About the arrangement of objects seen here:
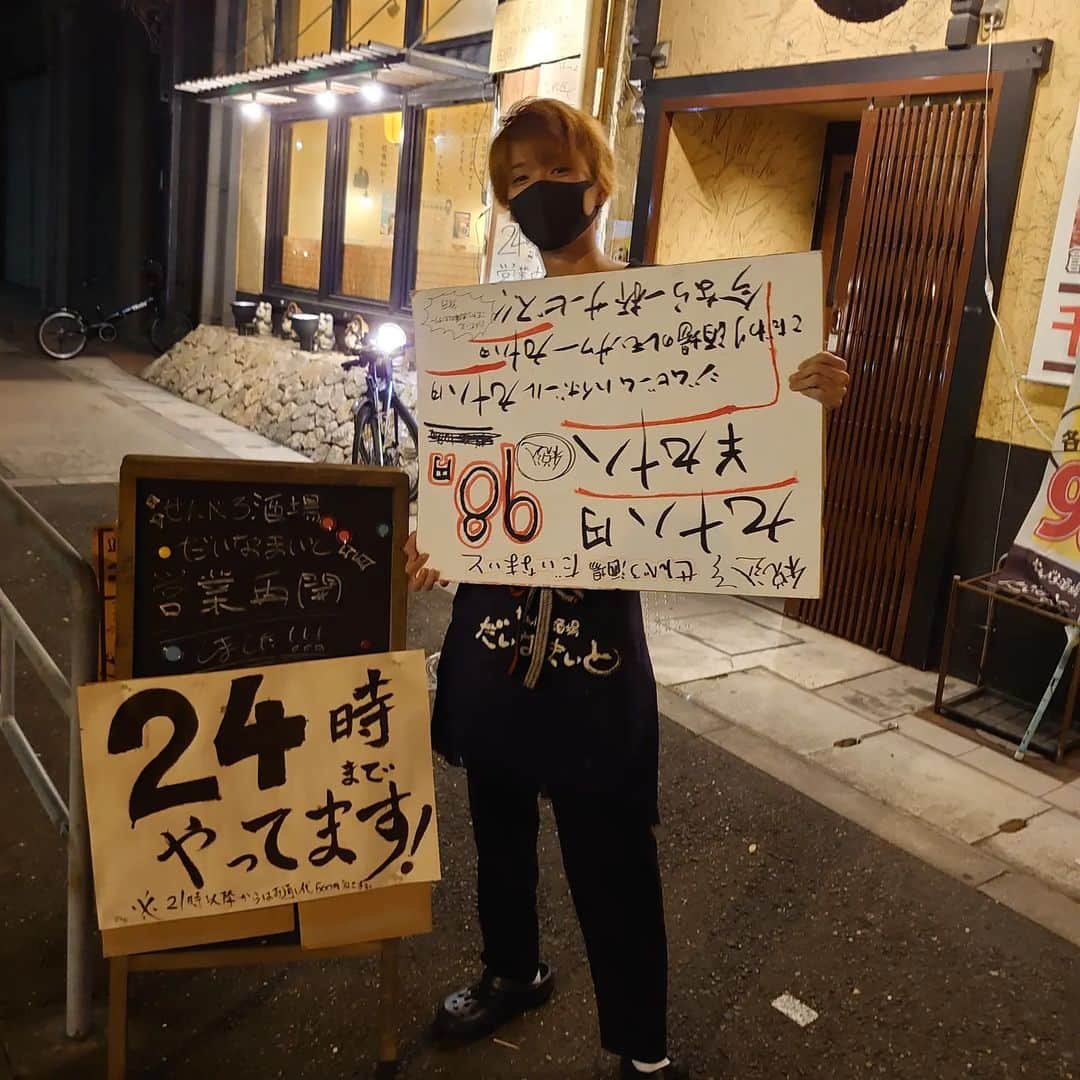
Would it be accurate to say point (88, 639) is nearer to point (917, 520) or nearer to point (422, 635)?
point (422, 635)

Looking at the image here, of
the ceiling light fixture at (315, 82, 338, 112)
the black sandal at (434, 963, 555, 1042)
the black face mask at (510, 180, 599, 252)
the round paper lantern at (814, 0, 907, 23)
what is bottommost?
the black sandal at (434, 963, 555, 1042)

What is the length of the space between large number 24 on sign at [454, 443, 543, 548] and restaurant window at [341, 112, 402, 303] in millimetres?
10272

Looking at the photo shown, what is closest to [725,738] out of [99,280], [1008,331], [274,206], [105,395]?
[1008,331]

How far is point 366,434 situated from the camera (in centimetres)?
893

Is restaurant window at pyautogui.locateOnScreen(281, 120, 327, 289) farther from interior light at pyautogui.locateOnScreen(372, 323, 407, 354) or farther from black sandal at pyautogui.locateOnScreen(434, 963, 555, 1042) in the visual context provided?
black sandal at pyautogui.locateOnScreen(434, 963, 555, 1042)

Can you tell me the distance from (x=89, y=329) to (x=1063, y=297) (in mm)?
14133

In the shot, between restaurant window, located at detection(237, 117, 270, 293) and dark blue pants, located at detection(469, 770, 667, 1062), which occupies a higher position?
restaurant window, located at detection(237, 117, 270, 293)

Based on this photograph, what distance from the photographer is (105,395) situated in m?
12.4

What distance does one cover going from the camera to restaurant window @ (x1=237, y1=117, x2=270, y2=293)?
14.4m

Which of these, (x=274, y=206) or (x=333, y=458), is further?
(x=274, y=206)

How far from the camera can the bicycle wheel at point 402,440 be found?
343 inches

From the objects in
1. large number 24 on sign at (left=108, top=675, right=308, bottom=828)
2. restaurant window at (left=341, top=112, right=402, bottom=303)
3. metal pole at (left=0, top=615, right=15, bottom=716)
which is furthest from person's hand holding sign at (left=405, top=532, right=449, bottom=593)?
restaurant window at (left=341, top=112, right=402, bottom=303)

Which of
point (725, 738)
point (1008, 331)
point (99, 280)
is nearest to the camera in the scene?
point (725, 738)

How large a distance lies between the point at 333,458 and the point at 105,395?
Result: 13.1 ft
